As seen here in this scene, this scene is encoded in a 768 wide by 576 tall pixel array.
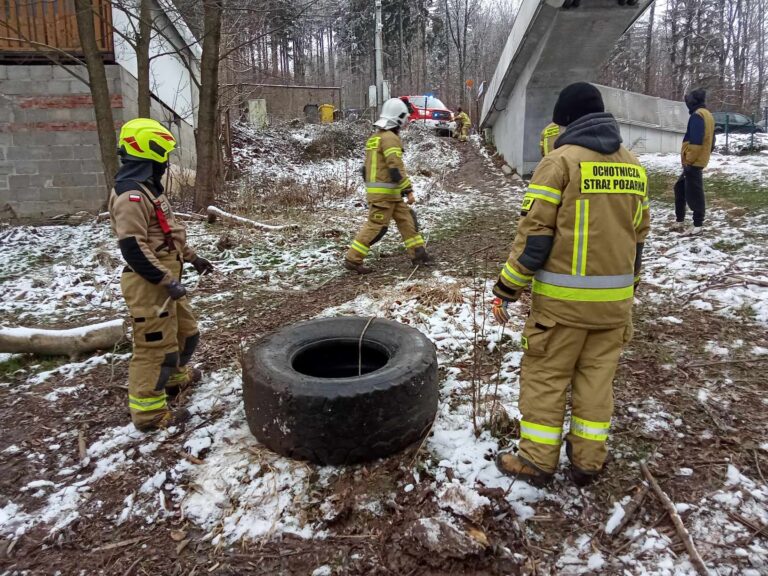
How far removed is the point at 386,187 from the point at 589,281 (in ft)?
12.7

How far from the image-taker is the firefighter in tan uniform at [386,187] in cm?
582

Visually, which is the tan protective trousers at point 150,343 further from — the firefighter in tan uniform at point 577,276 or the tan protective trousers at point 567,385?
the tan protective trousers at point 567,385

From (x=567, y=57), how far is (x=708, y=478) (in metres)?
10.8

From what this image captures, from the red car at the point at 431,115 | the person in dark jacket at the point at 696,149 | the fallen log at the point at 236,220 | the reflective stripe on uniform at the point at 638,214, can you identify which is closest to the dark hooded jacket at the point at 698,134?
the person in dark jacket at the point at 696,149

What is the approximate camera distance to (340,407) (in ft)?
8.48

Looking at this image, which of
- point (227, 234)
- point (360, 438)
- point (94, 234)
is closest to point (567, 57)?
point (227, 234)

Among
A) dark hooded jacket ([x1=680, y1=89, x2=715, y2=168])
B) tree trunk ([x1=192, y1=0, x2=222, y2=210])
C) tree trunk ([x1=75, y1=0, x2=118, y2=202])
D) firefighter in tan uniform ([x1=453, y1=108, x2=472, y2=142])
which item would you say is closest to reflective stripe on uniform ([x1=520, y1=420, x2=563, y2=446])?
dark hooded jacket ([x1=680, y1=89, x2=715, y2=168])

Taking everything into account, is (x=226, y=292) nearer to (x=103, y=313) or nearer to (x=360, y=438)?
(x=103, y=313)

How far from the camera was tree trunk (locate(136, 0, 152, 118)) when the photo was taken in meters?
8.17

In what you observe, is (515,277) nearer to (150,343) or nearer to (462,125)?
(150,343)

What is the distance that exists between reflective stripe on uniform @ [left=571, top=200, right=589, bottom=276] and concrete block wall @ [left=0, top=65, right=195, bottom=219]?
31.0ft

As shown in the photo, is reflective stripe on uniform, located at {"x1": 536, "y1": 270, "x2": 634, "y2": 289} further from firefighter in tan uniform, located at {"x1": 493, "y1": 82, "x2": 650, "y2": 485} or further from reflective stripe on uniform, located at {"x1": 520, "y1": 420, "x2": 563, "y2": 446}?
reflective stripe on uniform, located at {"x1": 520, "y1": 420, "x2": 563, "y2": 446}

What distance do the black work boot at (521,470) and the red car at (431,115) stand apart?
21.2m

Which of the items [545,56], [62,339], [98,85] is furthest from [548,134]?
[98,85]
